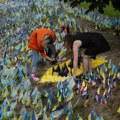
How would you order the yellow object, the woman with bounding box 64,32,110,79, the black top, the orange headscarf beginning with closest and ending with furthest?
1. the woman with bounding box 64,32,110,79
2. the black top
3. the orange headscarf
4. the yellow object

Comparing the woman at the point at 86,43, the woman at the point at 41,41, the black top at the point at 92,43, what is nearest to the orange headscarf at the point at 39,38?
the woman at the point at 41,41

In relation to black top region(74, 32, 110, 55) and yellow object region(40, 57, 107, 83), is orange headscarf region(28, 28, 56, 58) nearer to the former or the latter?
yellow object region(40, 57, 107, 83)

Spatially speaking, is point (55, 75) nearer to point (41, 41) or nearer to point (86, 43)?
point (41, 41)

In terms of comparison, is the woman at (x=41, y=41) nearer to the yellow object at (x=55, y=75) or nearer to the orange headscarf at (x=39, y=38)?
the orange headscarf at (x=39, y=38)

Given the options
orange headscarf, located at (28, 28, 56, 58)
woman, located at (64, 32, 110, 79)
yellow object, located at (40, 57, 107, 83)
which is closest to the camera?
woman, located at (64, 32, 110, 79)

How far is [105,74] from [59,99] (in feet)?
4.82

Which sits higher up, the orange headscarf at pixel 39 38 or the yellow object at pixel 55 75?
the orange headscarf at pixel 39 38

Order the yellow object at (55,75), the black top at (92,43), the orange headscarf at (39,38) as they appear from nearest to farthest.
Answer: the black top at (92,43)
the orange headscarf at (39,38)
the yellow object at (55,75)

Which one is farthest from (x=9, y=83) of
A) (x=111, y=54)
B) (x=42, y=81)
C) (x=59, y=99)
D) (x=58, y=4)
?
(x=58, y=4)

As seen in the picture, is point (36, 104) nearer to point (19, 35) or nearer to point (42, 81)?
point (42, 81)

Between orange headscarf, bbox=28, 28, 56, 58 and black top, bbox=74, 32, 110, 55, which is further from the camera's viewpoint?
orange headscarf, bbox=28, 28, 56, 58

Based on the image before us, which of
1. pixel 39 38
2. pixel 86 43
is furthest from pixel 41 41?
pixel 86 43

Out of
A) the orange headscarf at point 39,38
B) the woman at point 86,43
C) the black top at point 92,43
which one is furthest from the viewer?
the orange headscarf at point 39,38

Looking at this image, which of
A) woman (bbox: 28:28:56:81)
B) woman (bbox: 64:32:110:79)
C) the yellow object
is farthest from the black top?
the yellow object
